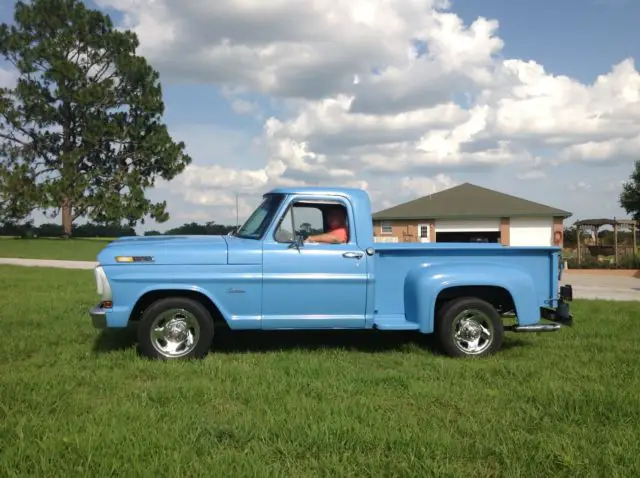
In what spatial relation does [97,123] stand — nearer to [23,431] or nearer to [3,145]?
[3,145]

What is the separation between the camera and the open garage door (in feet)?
122

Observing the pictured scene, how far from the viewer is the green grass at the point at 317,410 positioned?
3717mm

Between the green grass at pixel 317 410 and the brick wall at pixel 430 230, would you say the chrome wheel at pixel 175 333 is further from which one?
the brick wall at pixel 430 230

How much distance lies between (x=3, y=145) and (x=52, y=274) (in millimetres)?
27922

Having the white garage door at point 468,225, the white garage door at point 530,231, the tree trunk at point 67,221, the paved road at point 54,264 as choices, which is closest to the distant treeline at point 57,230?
the tree trunk at point 67,221

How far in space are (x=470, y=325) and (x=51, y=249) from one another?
3370 centimetres

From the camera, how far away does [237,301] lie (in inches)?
256

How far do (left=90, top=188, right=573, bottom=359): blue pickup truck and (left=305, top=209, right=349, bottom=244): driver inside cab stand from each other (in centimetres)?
6

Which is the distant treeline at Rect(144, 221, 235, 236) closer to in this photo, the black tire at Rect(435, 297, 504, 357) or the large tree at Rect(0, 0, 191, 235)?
the black tire at Rect(435, 297, 504, 357)

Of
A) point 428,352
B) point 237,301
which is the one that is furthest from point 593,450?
point 237,301

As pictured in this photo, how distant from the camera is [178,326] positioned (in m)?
6.48

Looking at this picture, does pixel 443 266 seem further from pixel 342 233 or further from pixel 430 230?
pixel 430 230

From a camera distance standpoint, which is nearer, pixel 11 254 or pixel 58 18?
pixel 11 254

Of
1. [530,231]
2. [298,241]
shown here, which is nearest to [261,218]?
[298,241]
